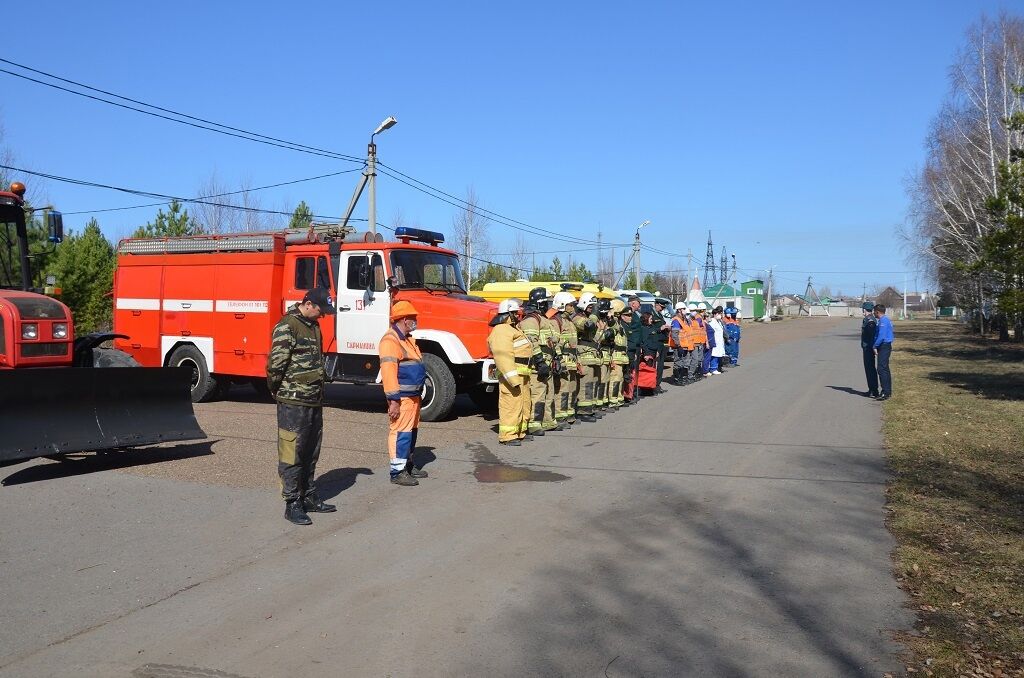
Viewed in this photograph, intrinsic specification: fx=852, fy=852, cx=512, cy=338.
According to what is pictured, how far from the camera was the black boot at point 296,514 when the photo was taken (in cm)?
712

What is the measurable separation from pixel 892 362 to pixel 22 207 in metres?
25.4

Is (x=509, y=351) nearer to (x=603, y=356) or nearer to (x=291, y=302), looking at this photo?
(x=603, y=356)

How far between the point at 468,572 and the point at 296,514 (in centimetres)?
200

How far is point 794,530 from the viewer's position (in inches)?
274

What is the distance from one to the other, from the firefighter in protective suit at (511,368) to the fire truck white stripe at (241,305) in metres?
5.07

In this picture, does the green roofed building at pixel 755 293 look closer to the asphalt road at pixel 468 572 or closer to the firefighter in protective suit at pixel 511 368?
the firefighter in protective suit at pixel 511 368

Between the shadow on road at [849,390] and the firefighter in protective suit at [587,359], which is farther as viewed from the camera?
the shadow on road at [849,390]

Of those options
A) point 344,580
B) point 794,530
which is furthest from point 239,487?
point 794,530

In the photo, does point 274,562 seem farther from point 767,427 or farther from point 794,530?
point 767,427

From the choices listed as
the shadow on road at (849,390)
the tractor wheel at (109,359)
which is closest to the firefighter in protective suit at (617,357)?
the shadow on road at (849,390)

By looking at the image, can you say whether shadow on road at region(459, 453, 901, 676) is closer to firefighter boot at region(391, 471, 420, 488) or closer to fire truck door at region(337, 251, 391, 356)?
firefighter boot at region(391, 471, 420, 488)

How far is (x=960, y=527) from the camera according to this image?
6984 millimetres

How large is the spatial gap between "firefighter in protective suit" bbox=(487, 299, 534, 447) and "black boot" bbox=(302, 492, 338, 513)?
11.9 ft

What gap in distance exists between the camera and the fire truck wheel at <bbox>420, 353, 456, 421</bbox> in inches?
498
